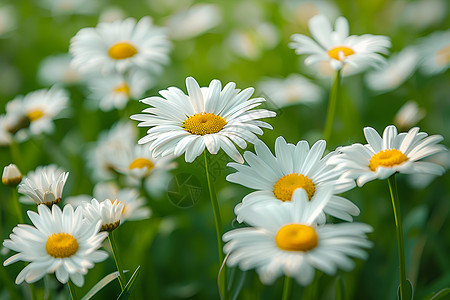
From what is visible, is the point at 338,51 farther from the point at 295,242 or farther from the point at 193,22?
the point at 193,22

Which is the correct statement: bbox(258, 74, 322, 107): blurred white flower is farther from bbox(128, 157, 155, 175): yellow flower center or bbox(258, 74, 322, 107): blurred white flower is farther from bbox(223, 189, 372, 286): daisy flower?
bbox(223, 189, 372, 286): daisy flower

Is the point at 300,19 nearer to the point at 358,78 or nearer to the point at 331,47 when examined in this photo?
the point at 358,78

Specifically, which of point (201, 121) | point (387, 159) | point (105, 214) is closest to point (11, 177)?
point (105, 214)

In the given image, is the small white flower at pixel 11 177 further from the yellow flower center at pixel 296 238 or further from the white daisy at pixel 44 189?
the yellow flower center at pixel 296 238

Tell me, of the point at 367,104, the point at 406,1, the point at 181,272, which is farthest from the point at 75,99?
the point at 406,1

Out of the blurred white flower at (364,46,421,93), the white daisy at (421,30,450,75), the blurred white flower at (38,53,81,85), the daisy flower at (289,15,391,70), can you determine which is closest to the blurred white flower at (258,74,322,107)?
the blurred white flower at (364,46,421,93)

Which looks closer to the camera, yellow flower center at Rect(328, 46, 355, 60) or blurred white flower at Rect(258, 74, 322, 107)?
yellow flower center at Rect(328, 46, 355, 60)
